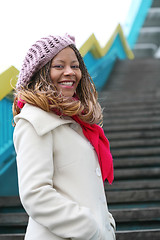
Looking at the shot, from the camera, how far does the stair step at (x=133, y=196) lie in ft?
8.83

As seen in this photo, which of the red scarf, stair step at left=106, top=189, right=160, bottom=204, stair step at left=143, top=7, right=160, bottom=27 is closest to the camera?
the red scarf

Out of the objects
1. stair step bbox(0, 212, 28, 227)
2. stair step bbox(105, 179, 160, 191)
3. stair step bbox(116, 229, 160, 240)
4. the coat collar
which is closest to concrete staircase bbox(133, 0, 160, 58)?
stair step bbox(105, 179, 160, 191)

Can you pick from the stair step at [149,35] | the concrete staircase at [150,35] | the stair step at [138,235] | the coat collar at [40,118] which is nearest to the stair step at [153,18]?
the concrete staircase at [150,35]

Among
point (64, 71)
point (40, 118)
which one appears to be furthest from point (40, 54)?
point (40, 118)

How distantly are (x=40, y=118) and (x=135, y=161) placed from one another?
7.45 ft

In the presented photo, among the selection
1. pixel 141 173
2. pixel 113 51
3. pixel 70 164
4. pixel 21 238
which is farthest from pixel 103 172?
pixel 113 51

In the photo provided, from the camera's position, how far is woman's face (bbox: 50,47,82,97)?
1271mm

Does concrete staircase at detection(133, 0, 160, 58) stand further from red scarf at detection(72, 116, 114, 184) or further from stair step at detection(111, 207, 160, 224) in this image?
red scarf at detection(72, 116, 114, 184)

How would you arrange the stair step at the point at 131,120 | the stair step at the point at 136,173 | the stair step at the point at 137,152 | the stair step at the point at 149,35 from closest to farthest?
1. the stair step at the point at 136,173
2. the stair step at the point at 137,152
3. the stair step at the point at 131,120
4. the stair step at the point at 149,35

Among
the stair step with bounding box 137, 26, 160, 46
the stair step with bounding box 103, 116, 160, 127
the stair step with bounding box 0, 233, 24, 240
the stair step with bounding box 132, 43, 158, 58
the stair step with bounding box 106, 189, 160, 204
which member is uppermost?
the stair step with bounding box 0, 233, 24, 240

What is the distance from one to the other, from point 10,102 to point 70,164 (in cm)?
237

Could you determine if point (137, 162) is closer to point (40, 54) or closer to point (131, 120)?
point (131, 120)

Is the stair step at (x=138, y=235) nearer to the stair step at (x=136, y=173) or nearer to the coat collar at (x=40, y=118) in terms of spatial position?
the stair step at (x=136, y=173)

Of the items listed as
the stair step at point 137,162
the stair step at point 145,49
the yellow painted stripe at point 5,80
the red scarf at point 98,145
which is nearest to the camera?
the red scarf at point 98,145
